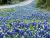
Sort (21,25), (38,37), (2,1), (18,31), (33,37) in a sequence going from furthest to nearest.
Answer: (2,1), (21,25), (18,31), (33,37), (38,37)

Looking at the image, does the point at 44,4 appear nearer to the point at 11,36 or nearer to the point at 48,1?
the point at 48,1

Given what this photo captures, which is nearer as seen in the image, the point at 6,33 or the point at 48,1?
the point at 6,33

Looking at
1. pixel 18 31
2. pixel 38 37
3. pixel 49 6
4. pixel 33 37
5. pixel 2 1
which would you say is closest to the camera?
pixel 38 37

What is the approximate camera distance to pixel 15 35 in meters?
3.54

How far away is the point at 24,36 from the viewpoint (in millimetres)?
3299

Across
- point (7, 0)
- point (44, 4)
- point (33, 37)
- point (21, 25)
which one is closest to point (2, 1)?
point (7, 0)

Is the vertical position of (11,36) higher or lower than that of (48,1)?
higher

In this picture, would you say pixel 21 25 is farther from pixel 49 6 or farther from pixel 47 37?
pixel 49 6

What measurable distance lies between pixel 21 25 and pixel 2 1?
13.1m

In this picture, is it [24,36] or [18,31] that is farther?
[18,31]

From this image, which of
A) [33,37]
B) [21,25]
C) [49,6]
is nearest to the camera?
[33,37]

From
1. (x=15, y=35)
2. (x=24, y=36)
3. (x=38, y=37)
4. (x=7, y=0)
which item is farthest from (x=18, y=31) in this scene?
(x=7, y=0)

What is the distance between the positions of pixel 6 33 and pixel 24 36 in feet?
1.18

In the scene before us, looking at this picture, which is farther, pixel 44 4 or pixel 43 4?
pixel 43 4
